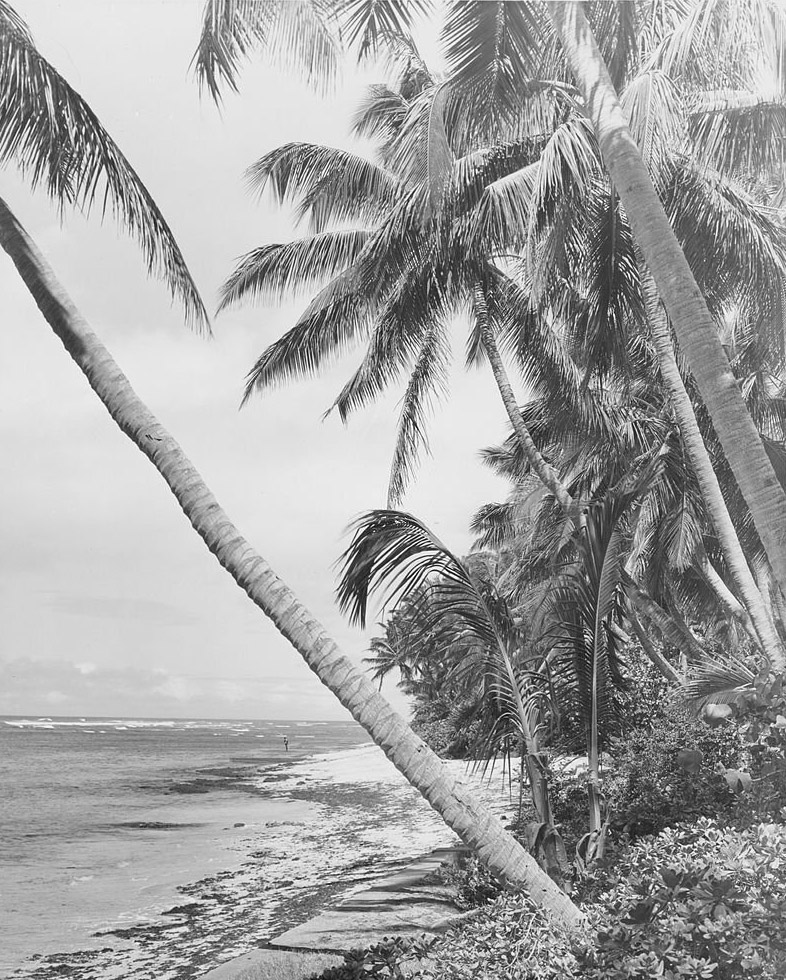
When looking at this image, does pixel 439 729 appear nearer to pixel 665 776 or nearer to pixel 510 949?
pixel 665 776

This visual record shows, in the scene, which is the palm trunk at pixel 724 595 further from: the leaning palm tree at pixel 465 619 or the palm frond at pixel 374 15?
the palm frond at pixel 374 15

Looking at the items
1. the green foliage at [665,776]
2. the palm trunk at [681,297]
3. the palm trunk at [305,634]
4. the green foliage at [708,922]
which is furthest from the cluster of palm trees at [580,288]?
the green foliage at [708,922]

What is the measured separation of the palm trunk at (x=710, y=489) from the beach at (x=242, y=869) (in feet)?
8.81

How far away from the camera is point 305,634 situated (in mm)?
4469

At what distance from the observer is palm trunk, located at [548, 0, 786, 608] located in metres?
4.84

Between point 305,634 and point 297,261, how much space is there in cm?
1018

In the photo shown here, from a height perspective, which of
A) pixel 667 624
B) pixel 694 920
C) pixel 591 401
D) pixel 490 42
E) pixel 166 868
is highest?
pixel 490 42

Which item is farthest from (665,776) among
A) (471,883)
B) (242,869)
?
(242,869)

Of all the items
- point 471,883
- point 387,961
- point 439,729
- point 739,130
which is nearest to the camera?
point 387,961

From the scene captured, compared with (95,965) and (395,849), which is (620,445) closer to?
(395,849)

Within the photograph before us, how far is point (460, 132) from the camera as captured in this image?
8727 mm

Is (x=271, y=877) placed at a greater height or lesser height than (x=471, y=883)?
lesser

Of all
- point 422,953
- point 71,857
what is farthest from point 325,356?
point 71,857

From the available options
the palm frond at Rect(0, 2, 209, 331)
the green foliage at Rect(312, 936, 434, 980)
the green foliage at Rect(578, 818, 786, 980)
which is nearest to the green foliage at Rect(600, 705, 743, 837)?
the green foliage at Rect(312, 936, 434, 980)
